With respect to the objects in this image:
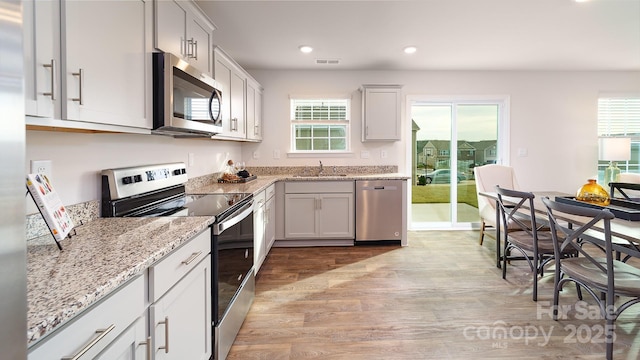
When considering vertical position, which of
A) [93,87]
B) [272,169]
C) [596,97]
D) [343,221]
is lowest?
[343,221]

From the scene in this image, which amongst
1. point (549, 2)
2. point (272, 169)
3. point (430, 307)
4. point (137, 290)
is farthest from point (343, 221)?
point (137, 290)

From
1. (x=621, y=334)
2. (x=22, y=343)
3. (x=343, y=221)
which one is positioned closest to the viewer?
(x=22, y=343)

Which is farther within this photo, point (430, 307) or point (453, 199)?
point (453, 199)

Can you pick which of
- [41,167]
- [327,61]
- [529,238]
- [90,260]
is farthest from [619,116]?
[41,167]

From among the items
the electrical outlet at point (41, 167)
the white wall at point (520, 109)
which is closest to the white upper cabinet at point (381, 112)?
the white wall at point (520, 109)

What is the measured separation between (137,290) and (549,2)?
11.1 feet

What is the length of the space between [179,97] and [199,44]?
688mm

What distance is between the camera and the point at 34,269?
0.89 meters

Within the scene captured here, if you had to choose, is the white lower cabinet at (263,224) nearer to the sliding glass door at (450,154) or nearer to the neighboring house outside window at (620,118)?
the sliding glass door at (450,154)

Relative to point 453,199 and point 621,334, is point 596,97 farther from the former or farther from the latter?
point 621,334

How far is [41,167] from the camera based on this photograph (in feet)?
4.30

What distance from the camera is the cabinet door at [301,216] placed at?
394cm

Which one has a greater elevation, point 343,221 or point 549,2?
point 549,2

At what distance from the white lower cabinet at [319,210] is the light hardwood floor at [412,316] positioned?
1.90 ft
